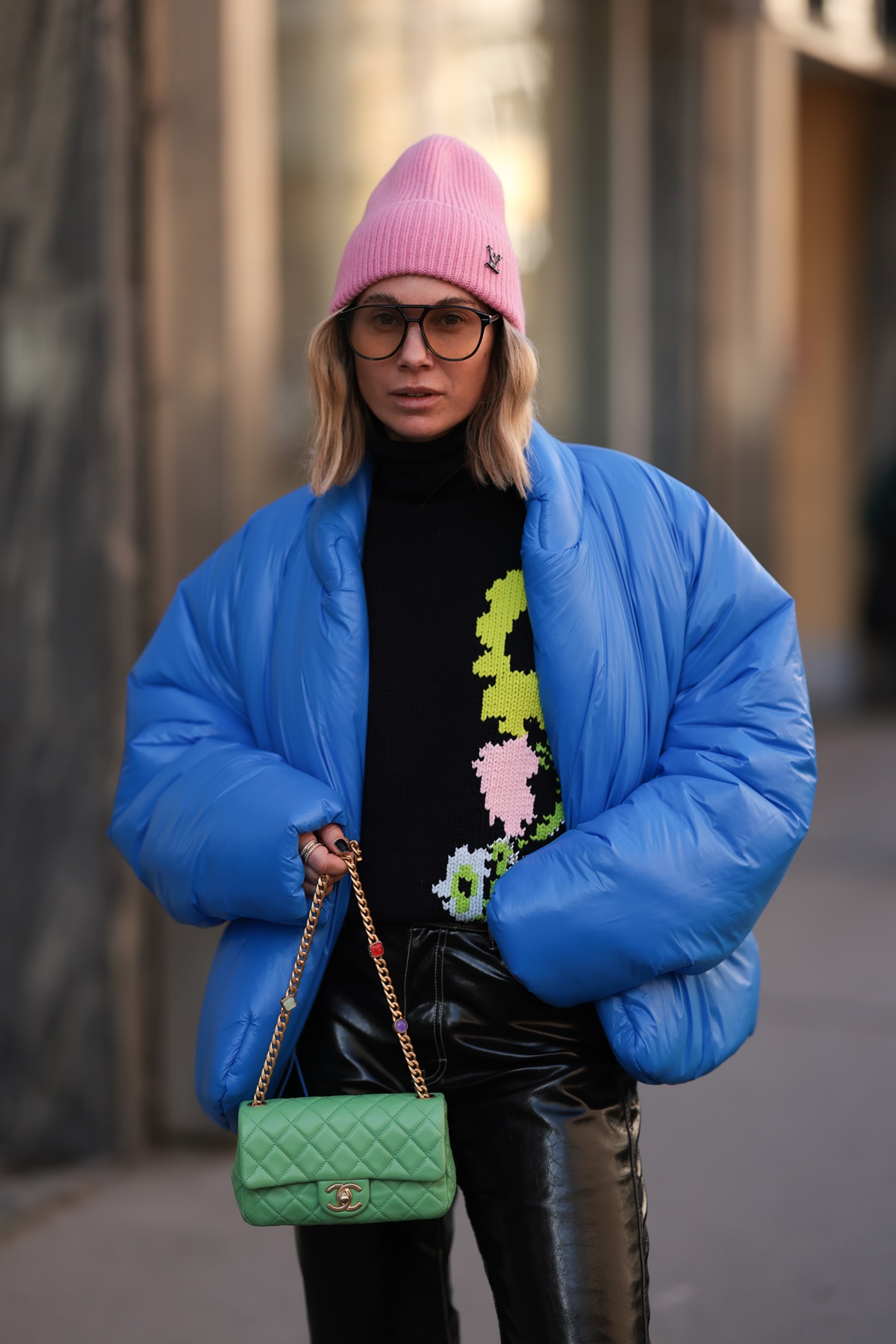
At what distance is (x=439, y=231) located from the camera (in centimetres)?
235

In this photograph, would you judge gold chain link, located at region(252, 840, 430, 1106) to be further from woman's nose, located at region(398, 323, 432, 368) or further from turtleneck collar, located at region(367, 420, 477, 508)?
woman's nose, located at region(398, 323, 432, 368)

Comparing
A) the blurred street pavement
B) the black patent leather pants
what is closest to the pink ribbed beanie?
the black patent leather pants

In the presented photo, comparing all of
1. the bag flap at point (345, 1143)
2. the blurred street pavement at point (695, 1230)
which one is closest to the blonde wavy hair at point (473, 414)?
the bag flap at point (345, 1143)

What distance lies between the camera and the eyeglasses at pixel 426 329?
2.34 m

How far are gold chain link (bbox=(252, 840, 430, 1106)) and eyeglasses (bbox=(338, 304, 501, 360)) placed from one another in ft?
2.36

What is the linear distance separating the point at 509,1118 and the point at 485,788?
0.46 metres

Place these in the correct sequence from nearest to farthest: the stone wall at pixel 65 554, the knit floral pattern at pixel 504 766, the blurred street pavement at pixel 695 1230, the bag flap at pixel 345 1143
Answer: the bag flap at pixel 345 1143 < the knit floral pattern at pixel 504 766 < the blurred street pavement at pixel 695 1230 < the stone wall at pixel 65 554

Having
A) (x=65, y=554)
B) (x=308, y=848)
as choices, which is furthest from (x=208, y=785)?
(x=65, y=554)

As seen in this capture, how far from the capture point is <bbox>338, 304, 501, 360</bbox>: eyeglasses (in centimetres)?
234

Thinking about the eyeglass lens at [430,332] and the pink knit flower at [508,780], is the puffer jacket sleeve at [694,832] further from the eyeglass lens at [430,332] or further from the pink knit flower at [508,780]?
the eyeglass lens at [430,332]

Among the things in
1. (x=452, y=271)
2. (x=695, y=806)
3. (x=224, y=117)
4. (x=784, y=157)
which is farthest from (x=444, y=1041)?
(x=784, y=157)

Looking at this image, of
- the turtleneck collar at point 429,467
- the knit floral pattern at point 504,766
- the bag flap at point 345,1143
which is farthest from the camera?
the turtleneck collar at point 429,467

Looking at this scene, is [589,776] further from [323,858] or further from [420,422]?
[420,422]

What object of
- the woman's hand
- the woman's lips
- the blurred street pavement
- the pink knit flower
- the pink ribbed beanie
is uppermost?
the pink ribbed beanie
